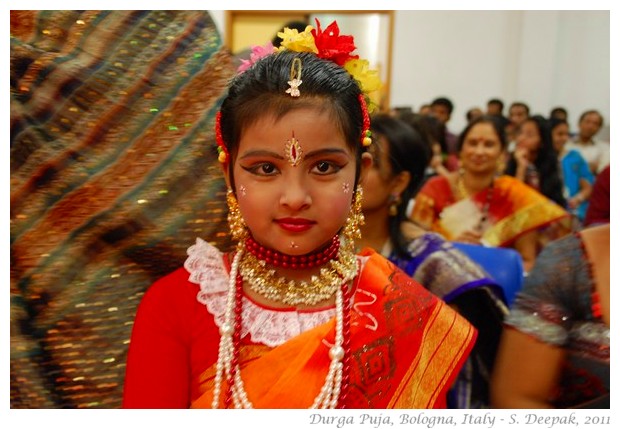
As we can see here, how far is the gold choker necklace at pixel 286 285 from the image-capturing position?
111cm

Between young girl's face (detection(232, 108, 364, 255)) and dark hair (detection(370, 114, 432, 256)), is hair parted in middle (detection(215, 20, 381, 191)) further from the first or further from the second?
dark hair (detection(370, 114, 432, 256))

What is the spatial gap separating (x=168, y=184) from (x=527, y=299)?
0.76 m

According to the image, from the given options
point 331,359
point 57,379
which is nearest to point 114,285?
point 57,379

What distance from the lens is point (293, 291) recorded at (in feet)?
3.65

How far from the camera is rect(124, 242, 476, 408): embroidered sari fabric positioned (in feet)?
3.49

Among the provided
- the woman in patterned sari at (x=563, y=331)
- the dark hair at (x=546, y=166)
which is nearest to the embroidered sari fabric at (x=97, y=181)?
the woman in patterned sari at (x=563, y=331)

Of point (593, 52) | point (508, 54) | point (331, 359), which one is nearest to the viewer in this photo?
point (331, 359)

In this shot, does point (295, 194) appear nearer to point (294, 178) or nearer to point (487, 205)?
point (294, 178)

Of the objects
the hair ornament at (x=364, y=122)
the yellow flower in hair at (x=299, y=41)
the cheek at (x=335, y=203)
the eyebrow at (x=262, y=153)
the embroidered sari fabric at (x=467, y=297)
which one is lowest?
the embroidered sari fabric at (x=467, y=297)

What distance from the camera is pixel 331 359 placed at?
1067 millimetres

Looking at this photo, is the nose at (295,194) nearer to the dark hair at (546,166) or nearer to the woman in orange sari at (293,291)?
the woman in orange sari at (293,291)

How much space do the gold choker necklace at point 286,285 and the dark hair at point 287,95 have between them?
0.16 metres

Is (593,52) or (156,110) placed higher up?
(593,52)

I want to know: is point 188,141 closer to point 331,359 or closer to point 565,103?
point 331,359
